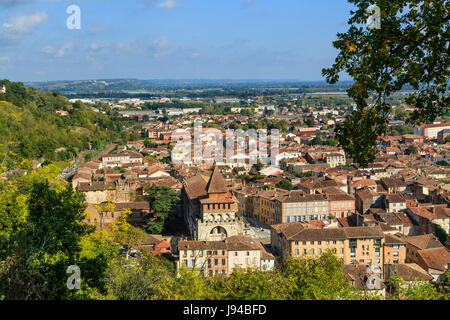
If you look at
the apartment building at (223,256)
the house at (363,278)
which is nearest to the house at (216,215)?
the apartment building at (223,256)

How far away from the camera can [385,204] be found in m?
30.8

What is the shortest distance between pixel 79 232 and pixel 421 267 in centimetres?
1659

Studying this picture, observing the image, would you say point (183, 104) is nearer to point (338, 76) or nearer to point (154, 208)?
point (154, 208)

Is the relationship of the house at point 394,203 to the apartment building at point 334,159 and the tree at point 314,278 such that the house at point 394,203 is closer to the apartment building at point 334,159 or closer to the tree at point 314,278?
the tree at point 314,278

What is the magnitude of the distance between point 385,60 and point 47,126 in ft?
177

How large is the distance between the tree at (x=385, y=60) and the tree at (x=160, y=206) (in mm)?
21138

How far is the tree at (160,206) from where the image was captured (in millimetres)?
25344

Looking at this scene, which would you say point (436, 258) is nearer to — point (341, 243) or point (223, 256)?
point (341, 243)

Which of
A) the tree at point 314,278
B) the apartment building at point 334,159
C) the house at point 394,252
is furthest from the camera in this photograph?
the apartment building at point 334,159

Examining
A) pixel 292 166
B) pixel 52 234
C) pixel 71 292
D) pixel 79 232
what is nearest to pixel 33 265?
pixel 71 292

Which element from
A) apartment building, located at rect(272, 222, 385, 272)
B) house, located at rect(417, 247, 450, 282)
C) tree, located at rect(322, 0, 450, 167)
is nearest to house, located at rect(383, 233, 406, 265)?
apartment building, located at rect(272, 222, 385, 272)

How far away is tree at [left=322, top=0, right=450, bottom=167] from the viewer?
489 cm

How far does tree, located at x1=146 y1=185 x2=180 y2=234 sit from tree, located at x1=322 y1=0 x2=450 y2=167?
2114 cm
